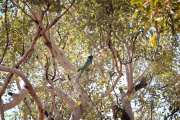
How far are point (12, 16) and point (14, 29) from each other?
380 mm

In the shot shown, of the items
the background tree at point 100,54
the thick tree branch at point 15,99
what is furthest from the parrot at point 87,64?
the thick tree branch at point 15,99

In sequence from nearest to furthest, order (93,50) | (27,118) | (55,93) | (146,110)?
(55,93) → (93,50) → (146,110) → (27,118)

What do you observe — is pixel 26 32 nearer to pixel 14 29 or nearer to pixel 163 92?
pixel 14 29

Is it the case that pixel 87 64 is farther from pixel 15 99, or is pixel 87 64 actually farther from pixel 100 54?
pixel 15 99

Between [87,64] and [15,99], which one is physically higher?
[87,64]

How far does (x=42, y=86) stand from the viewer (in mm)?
13234

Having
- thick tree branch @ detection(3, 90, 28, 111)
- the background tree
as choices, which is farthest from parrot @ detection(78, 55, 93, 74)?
thick tree branch @ detection(3, 90, 28, 111)

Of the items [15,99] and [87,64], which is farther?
[87,64]

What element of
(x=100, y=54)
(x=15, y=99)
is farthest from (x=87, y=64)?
(x=15, y=99)

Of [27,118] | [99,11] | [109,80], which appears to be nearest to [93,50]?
[109,80]

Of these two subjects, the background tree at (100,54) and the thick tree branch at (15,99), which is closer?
the thick tree branch at (15,99)

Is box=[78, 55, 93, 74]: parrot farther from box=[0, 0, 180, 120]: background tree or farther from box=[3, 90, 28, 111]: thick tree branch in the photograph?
box=[3, 90, 28, 111]: thick tree branch

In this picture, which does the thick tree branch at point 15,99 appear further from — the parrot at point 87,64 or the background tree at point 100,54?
the parrot at point 87,64

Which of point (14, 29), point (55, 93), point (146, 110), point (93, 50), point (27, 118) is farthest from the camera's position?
point (27, 118)
